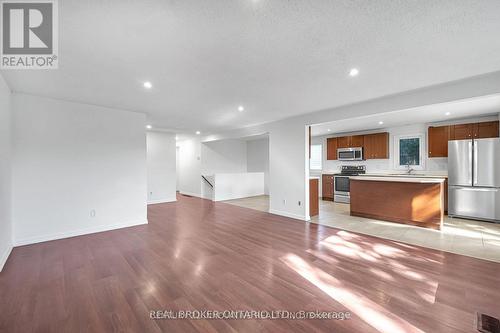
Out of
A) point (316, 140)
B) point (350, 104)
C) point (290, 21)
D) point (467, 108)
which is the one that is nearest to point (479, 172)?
point (467, 108)

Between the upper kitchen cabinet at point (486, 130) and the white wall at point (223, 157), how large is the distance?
294 inches

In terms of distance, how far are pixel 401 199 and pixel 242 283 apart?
4150 millimetres

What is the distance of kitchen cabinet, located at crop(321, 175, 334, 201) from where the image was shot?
7.53 meters

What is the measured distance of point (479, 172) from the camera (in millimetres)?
4754

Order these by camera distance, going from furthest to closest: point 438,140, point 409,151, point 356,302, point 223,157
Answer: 1. point 223,157
2. point 409,151
3. point 438,140
4. point 356,302

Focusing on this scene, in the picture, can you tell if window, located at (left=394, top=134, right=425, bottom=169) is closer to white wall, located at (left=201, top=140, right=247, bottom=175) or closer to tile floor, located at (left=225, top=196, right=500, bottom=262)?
tile floor, located at (left=225, top=196, right=500, bottom=262)

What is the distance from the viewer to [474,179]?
15.8 ft

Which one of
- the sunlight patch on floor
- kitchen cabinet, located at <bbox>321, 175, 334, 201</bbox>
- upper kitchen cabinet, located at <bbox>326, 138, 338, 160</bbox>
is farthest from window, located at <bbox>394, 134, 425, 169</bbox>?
the sunlight patch on floor

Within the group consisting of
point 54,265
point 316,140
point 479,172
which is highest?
point 316,140

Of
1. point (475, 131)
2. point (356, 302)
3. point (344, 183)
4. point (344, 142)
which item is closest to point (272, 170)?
point (344, 183)

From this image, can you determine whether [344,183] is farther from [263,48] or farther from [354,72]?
[263,48]

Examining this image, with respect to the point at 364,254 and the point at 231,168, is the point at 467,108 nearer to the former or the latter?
the point at 364,254

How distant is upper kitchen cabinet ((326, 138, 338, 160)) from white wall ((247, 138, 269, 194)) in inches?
97.3

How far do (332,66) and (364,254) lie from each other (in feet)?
8.55
